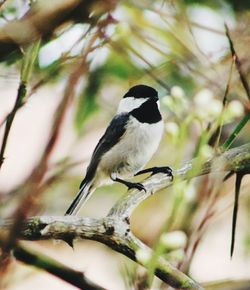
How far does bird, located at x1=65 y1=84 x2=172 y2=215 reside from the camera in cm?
163

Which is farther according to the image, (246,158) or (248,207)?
(248,207)

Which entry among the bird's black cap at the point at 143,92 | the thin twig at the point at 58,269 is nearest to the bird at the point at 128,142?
the bird's black cap at the point at 143,92

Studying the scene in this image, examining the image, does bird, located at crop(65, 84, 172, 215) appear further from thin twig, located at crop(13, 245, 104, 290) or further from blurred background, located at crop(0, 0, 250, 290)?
thin twig, located at crop(13, 245, 104, 290)

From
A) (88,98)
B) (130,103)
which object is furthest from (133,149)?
(88,98)

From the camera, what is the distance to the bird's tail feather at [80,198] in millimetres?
1504

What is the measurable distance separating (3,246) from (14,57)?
558 millimetres

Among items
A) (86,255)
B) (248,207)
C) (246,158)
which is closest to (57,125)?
(246,158)

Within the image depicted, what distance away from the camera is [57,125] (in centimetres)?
40

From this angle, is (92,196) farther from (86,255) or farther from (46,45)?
(46,45)

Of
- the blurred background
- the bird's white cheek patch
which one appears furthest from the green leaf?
the bird's white cheek patch

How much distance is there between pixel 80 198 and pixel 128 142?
0.26 meters

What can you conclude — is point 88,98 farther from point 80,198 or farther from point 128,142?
point 128,142

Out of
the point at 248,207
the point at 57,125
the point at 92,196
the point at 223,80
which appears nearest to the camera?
the point at 57,125

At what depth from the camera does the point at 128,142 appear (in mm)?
1706
